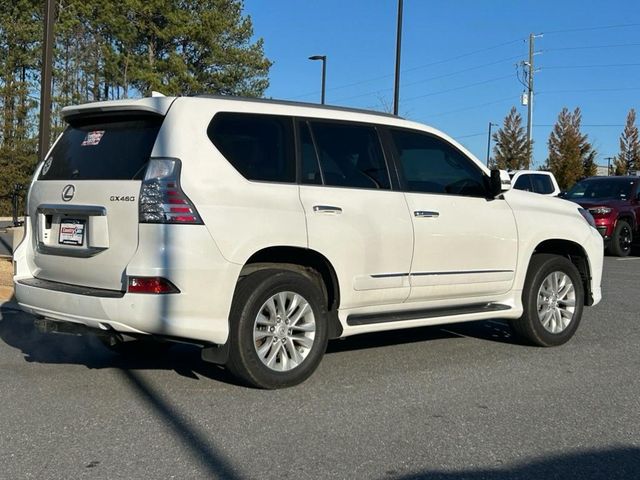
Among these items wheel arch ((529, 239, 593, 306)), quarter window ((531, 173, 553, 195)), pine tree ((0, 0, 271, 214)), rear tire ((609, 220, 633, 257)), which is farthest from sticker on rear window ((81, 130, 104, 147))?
pine tree ((0, 0, 271, 214))

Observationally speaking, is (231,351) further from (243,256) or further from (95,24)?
(95,24)

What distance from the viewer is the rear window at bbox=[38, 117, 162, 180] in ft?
15.7

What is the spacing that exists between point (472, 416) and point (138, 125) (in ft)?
9.75

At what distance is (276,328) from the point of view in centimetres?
503

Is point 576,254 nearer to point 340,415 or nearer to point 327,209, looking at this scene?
point 327,209

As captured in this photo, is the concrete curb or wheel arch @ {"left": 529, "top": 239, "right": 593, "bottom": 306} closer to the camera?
wheel arch @ {"left": 529, "top": 239, "right": 593, "bottom": 306}

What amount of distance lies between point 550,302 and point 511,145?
5028 cm

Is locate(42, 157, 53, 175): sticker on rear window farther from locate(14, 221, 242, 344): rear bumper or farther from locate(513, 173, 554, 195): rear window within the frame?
locate(513, 173, 554, 195): rear window

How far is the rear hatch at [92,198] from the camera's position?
Answer: 464cm

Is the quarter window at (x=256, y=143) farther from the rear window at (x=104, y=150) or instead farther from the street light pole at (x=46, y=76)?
the street light pole at (x=46, y=76)

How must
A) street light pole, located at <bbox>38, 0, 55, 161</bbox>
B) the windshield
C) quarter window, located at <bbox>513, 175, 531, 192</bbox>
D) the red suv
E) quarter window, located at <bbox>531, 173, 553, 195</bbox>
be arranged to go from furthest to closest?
quarter window, located at <bbox>531, 173, 553, 195</bbox> < the windshield < quarter window, located at <bbox>513, 175, 531, 192</bbox> < the red suv < street light pole, located at <bbox>38, 0, 55, 161</bbox>

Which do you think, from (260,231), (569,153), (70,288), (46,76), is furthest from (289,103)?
(569,153)

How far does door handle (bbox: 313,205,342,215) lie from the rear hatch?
1.23 meters

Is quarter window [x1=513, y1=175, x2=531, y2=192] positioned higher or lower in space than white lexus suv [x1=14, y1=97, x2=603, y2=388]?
higher
